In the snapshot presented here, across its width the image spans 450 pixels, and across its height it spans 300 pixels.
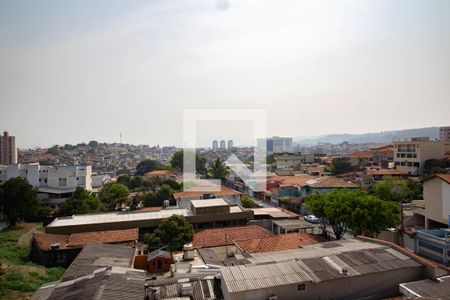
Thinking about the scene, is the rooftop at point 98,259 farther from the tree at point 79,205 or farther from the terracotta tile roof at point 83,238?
the tree at point 79,205

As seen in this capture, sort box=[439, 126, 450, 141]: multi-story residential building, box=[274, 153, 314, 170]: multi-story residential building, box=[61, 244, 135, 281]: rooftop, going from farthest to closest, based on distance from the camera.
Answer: box=[439, 126, 450, 141]: multi-story residential building → box=[274, 153, 314, 170]: multi-story residential building → box=[61, 244, 135, 281]: rooftop

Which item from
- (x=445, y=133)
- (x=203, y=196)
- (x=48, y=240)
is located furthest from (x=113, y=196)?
(x=445, y=133)

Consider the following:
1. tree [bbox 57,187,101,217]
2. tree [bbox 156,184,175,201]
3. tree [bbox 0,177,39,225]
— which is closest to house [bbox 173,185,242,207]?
tree [bbox 156,184,175,201]

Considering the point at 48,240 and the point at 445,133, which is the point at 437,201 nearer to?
the point at 48,240

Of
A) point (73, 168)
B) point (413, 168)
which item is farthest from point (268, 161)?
point (73, 168)

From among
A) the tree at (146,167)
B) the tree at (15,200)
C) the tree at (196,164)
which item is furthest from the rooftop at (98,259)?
the tree at (146,167)

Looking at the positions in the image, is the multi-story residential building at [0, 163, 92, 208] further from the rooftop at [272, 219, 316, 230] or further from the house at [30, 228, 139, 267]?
the rooftop at [272, 219, 316, 230]
